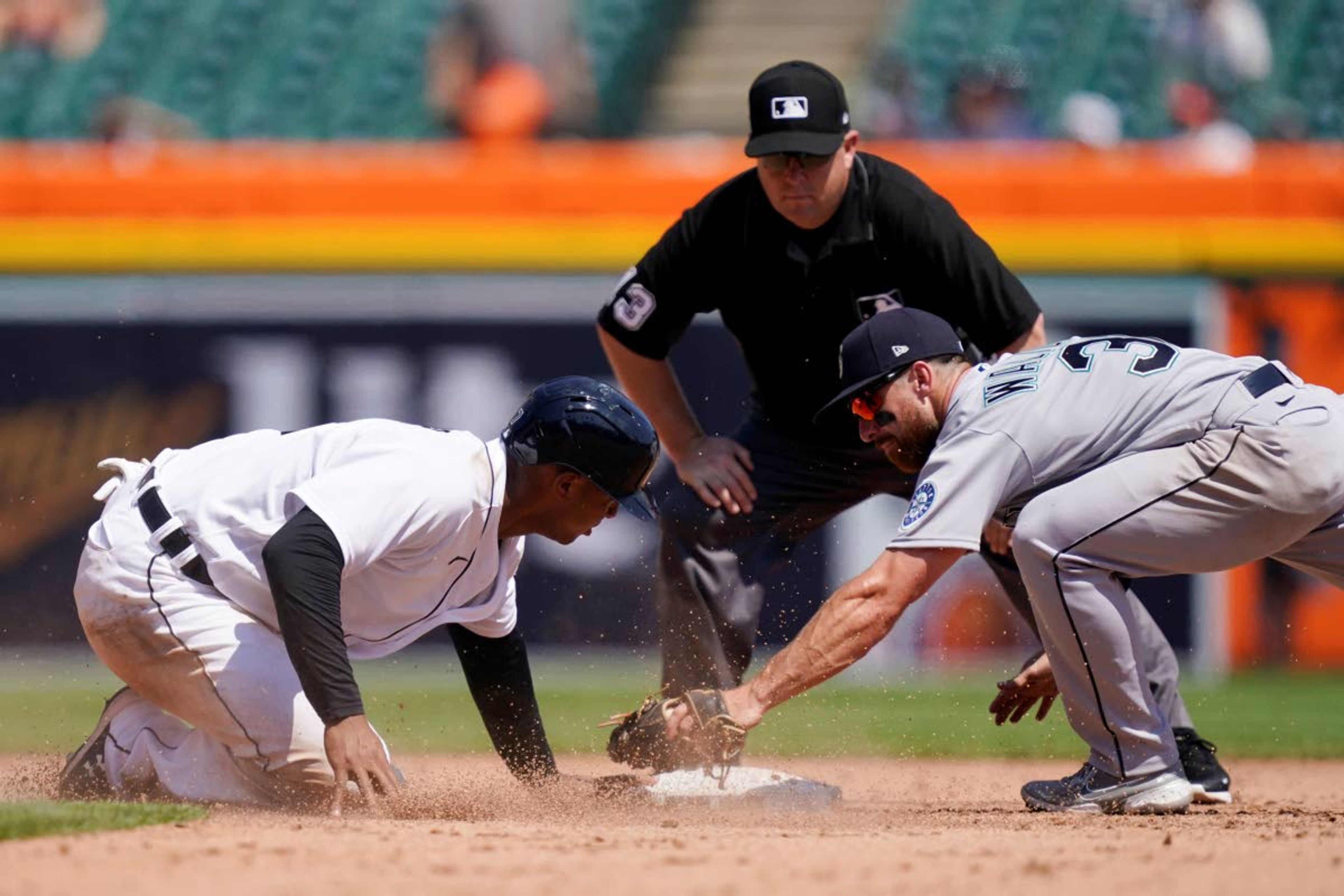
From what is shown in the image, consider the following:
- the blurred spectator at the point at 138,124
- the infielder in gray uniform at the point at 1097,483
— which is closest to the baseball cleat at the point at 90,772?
the infielder in gray uniform at the point at 1097,483

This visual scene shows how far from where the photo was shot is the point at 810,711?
7.25m

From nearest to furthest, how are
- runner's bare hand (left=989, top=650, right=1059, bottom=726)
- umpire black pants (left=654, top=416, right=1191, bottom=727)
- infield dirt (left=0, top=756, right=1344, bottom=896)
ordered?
infield dirt (left=0, top=756, right=1344, bottom=896)
runner's bare hand (left=989, top=650, right=1059, bottom=726)
umpire black pants (left=654, top=416, right=1191, bottom=727)

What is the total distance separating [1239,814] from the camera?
15.9ft

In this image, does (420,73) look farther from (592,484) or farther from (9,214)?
(592,484)

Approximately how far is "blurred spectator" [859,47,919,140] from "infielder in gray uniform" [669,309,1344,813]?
6.81 meters

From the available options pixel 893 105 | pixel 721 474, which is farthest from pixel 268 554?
pixel 893 105

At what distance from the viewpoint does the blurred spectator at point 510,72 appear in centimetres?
1140

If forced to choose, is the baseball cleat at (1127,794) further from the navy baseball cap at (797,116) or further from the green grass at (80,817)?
the green grass at (80,817)

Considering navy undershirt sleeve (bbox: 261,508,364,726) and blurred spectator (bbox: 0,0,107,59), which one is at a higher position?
blurred spectator (bbox: 0,0,107,59)

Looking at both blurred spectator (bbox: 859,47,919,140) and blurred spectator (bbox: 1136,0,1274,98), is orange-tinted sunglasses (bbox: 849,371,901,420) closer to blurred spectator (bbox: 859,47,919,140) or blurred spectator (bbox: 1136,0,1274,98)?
blurred spectator (bbox: 859,47,919,140)

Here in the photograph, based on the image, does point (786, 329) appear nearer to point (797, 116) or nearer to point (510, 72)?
point (797, 116)

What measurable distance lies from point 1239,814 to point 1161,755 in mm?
317


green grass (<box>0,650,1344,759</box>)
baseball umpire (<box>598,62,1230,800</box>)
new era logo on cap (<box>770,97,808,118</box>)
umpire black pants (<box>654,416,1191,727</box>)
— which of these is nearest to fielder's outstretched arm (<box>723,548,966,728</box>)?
baseball umpire (<box>598,62,1230,800</box>)

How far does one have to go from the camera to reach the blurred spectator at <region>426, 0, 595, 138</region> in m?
11.4
